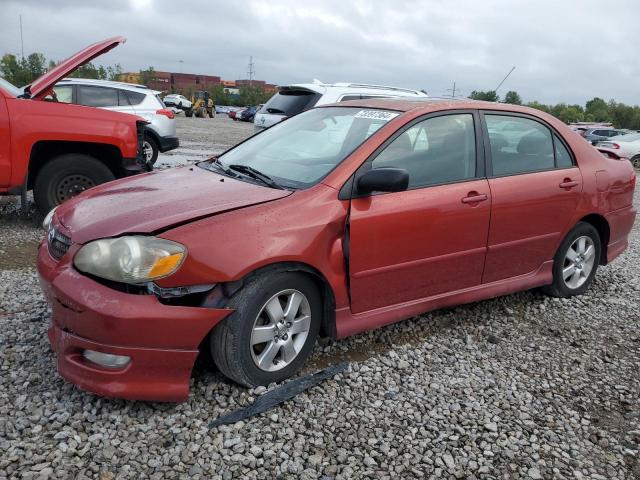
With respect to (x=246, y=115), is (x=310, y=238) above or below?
below

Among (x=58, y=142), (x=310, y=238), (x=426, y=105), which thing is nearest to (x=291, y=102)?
(x=58, y=142)

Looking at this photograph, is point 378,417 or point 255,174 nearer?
point 378,417

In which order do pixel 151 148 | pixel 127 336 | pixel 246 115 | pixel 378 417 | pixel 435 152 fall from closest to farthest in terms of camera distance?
pixel 127 336
pixel 378 417
pixel 435 152
pixel 151 148
pixel 246 115

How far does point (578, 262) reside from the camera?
455 cm

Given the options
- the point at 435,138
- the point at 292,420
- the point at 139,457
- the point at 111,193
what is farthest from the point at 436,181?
the point at 139,457

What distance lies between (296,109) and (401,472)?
7.29m

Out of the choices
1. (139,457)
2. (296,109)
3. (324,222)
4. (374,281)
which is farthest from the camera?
(296,109)

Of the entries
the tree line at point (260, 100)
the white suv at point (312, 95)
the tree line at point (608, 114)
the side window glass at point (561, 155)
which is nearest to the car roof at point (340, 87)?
the white suv at point (312, 95)

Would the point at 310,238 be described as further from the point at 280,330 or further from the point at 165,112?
the point at 165,112

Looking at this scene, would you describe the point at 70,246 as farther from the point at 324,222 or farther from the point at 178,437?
the point at 324,222

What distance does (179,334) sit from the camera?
8.41 feet

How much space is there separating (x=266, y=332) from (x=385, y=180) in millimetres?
1048

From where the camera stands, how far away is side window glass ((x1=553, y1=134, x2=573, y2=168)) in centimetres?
426

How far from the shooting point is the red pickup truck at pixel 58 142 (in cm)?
546
